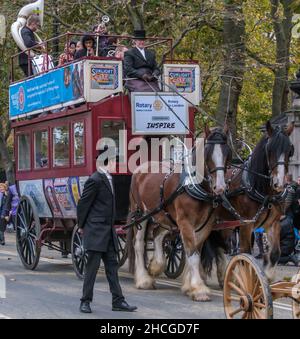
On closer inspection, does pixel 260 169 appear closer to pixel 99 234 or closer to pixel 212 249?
pixel 212 249

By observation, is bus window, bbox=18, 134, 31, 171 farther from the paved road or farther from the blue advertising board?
the paved road

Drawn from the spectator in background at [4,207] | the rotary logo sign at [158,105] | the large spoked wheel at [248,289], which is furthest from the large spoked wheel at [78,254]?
the spectator in background at [4,207]

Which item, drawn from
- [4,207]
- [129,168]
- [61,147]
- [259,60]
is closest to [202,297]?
[129,168]

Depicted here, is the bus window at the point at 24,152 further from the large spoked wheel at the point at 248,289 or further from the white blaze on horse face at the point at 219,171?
the large spoked wheel at the point at 248,289

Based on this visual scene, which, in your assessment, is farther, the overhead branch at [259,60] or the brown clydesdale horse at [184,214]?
the overhead branch at [259,60]

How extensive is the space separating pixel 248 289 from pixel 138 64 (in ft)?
22.7

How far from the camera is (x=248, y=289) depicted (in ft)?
27.9

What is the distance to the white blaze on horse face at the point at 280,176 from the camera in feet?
39.6

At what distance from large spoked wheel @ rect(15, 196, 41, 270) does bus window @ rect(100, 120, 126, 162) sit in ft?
7.25

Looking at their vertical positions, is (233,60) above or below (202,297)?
above

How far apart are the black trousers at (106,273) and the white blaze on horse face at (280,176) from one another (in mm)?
2540

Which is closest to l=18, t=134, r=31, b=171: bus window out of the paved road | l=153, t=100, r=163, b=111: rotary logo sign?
the paved road

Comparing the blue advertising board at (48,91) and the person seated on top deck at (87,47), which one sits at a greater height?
the person seated on top deck at (87,47)
